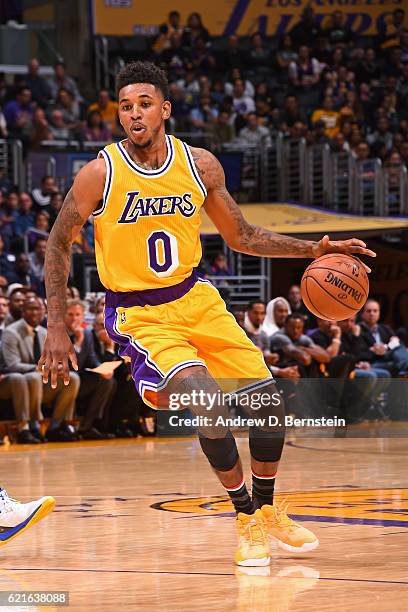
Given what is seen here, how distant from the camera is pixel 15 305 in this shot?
11.4 meters

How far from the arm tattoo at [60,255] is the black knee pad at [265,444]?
38.6 inches

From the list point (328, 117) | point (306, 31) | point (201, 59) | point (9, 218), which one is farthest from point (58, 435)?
point (306, 31)

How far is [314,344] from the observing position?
503 inches

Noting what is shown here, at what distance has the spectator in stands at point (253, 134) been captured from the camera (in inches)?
750

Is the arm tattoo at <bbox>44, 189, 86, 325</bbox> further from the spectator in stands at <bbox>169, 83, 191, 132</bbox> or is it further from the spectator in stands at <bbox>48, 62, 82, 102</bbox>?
the spectator in stands at <bbox>169, 83, 191, 132</bbox>

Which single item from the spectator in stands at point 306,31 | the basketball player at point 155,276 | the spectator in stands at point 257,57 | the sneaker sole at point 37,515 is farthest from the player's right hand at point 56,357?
the spectator in stands at point 306,31

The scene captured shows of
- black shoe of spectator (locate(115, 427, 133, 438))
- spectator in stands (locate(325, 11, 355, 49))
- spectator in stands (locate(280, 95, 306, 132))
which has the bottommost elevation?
black shoe of spectator (locate(115, 427, 133, 438))

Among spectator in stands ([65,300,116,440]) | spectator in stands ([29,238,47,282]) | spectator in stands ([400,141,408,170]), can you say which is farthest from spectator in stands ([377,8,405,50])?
spectator in stands ([65,300,116,440])

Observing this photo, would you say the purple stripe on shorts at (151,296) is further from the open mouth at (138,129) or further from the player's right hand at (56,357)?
the open mouth at (138,129)

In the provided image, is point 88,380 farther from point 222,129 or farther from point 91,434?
point 222,129

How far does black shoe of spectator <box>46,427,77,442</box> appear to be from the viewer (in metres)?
11.1

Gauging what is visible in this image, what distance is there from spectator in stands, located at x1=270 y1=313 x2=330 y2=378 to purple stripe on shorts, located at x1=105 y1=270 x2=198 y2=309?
7.37 meters

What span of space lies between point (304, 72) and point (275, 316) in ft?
30.3

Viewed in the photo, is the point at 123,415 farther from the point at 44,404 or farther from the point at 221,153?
Answer: the point at 221,153
